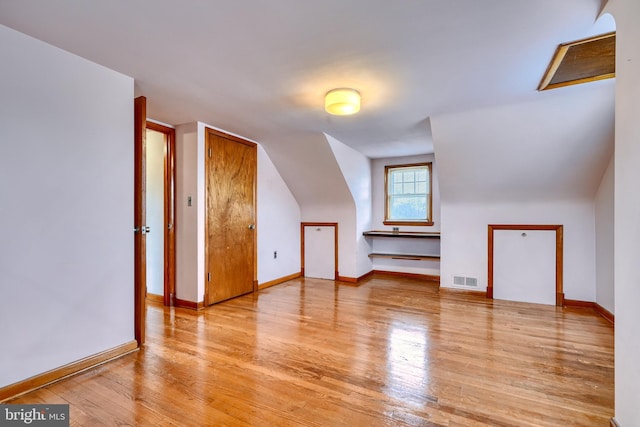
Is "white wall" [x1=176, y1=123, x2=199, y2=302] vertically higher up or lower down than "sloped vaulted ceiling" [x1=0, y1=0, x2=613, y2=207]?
lower down

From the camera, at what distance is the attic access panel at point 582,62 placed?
1.94 metres

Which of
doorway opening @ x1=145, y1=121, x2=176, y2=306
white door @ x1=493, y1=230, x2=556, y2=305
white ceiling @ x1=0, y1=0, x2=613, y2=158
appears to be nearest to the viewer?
white ceiling @ x1=0, y1=0, x2=613, y2=158

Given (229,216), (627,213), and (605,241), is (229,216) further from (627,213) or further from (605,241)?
(605,241)

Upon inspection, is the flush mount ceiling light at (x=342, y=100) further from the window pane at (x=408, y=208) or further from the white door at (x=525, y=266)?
the window pane at (x=408, y=208)

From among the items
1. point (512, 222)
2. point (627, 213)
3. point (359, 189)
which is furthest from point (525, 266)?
point (627, 213)

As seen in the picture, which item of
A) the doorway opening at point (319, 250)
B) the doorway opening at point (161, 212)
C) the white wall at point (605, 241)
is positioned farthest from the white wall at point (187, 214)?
the white wall at point (605, 241)

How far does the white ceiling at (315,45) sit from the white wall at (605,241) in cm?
148

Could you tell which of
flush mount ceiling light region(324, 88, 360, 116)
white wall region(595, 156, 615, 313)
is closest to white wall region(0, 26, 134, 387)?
flush mount ceiling light region(324, 88, 360, 116)

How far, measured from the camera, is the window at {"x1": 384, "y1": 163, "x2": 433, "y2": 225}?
524 cm

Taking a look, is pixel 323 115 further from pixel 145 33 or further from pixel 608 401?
pixel 608 401

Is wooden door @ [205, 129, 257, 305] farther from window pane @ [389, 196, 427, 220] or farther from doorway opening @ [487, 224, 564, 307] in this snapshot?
doorway opening @ [487, 224, 564, 307]

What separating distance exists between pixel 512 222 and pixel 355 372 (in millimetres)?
3154

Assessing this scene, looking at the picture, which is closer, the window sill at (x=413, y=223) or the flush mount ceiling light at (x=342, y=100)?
the flush mount ceiling light at (x=342, y=100)

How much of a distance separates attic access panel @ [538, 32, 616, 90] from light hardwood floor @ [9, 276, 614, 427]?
2189 millimetres
